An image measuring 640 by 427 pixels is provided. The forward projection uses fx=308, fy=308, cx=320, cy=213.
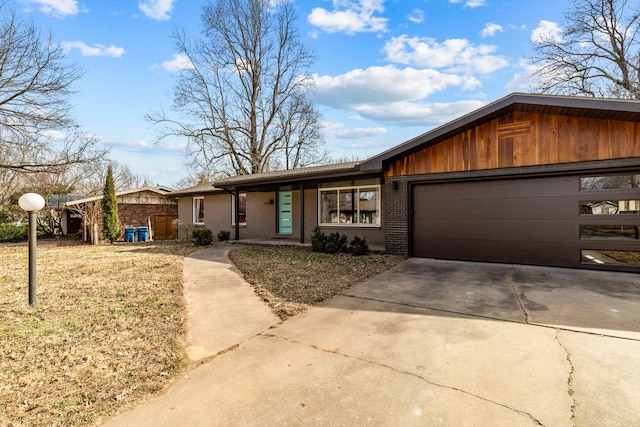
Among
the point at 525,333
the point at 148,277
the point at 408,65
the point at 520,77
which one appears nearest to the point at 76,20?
the point at 148,277

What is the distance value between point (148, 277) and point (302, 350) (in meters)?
4.85

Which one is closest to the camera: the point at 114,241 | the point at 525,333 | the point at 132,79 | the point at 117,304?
the point at 525,333

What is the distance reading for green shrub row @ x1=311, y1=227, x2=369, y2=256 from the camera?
913 centimetres

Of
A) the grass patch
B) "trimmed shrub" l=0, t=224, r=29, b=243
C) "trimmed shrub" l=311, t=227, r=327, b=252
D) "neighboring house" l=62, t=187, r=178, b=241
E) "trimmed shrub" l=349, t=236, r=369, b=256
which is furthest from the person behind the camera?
"trimmed shrub" l=0, t=224, r=29, b=243

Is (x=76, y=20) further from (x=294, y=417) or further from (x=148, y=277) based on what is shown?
(x=294, y=417)

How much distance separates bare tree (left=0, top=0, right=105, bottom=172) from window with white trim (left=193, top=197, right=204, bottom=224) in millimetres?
5186

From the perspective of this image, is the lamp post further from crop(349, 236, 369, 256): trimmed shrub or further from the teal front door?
the teal front door

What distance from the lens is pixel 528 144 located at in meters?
7.11

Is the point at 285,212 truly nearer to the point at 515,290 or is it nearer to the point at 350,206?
the point at 350,206

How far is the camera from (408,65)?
13.1m

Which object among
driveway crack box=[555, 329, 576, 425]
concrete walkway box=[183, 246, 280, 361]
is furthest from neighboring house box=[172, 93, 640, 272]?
concrete walkway box=[183, 246, 280, 361]

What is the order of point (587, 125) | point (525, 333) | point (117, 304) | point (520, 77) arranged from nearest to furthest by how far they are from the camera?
point (525, 333) → point (117, 304) → point (587, 125) → point (520, 77)

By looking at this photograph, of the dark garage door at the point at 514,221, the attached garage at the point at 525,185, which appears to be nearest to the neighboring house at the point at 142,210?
the attached garage at the point at 525,185

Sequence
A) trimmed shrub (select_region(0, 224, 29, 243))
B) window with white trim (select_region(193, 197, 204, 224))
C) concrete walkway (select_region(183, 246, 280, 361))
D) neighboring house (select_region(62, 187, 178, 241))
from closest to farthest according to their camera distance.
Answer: concrete walkway (select_region(183, 246, 280, 361)), neighboring house (select_region(62, 187, 178, 241)), window with white trim (select_region(193, 197, 204, 224)), trimmed shrub (select_region(0, 224, 29, 243))
